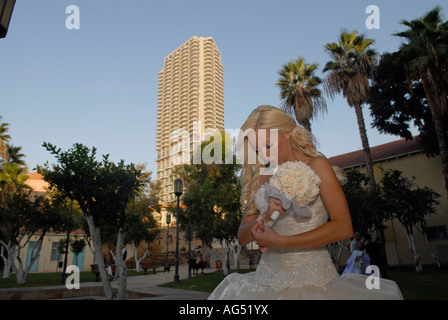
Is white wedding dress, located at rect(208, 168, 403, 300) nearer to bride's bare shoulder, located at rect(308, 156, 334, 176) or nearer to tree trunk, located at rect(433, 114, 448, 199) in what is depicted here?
bride's bare shoulder, located at rect(308, 156, 334, 176)

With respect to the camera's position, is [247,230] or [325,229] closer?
[325,229]

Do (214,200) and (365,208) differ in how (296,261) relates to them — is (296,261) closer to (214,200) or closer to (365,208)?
(365,208)

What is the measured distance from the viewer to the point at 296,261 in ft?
6.10

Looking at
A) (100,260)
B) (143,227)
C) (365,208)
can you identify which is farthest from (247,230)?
(143,227)

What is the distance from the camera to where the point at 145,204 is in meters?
37.1

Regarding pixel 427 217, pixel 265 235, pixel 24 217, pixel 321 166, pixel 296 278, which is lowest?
pixel 296 278

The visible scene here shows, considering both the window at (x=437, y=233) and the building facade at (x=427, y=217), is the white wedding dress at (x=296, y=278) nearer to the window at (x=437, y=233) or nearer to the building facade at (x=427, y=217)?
the building facade at (x=427, y=217)

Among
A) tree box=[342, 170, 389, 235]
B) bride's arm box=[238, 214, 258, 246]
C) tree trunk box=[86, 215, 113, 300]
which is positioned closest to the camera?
bride's arm box=[238, 214, 258, 246]

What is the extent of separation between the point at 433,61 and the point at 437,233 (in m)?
16.0

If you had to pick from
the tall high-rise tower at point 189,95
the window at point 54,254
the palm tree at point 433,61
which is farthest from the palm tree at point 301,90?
the tall high-rise tower at point 189,95

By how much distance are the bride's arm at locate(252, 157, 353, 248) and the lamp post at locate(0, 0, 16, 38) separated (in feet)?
10.0

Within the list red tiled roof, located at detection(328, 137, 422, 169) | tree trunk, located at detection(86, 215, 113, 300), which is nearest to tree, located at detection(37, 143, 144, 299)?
tree trunk, located at detection(86, 215, 113, 300)

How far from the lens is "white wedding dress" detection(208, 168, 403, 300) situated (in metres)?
1.66

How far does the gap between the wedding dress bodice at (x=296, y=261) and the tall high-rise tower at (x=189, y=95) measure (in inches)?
4770
